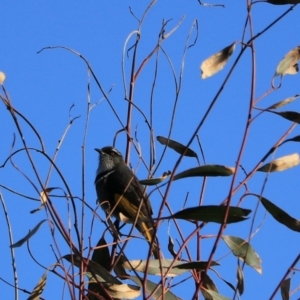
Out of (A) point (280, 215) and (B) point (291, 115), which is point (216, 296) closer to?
(A) point (280, 215)

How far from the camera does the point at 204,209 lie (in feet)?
7.03

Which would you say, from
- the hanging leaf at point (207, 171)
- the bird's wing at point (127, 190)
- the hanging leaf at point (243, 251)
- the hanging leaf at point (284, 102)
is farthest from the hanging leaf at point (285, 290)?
the bird's wing at point (127, 190)

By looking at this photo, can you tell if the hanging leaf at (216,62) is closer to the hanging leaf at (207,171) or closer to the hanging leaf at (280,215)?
the hanging leaf at (207,171)

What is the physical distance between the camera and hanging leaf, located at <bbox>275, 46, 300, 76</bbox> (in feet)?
7.11

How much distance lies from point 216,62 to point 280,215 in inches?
22.8

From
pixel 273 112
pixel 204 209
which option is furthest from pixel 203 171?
pixel 273 112

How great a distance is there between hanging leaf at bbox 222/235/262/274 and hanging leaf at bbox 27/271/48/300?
67cm

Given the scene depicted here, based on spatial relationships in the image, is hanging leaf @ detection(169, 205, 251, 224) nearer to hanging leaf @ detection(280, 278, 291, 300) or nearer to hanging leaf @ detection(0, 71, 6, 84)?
hanging leaf @ detection(280, 278, 291, 300)

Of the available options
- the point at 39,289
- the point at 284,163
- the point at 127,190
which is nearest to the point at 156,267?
the point at 39,289

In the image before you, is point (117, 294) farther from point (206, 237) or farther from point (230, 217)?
point (230, 217)

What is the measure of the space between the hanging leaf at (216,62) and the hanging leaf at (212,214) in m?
0.42

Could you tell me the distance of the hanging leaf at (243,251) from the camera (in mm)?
2344

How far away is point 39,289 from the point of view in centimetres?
228

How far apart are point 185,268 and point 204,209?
0.78ft
